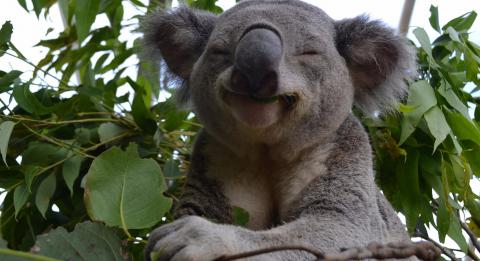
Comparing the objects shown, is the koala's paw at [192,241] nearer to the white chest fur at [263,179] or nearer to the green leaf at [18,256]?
the green leaf at [18,256]

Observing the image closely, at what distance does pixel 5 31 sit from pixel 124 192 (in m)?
1.32

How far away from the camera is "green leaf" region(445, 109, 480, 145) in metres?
2.99

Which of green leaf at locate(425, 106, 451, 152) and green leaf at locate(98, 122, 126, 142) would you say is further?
green leaf at locate(98, 122, 126, 142)

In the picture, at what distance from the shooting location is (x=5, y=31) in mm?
3143

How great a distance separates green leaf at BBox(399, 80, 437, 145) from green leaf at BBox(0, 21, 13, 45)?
66.3 inches

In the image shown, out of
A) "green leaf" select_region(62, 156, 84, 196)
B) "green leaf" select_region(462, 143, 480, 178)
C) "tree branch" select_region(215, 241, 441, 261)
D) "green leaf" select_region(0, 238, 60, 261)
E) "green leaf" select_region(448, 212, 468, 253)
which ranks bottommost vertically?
"green leaf" select_region(448, 212, 468, 253)

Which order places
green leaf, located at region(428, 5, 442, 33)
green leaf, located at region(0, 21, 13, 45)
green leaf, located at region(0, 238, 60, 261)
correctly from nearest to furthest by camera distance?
green leaf, located at region(0, 238, 60, 261) < green leaf, located at region(0, 21, 13, 45) < green leaf, located at region(428, 5, 442, 33)

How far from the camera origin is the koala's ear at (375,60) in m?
2.91

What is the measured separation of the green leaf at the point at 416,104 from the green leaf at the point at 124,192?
1.17 m

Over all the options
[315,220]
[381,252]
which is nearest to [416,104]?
[315,220]

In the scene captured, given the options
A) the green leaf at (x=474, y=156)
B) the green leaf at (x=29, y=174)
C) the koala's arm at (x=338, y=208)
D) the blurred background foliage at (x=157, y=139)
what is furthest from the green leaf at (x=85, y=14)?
the green leaf at (x=474, y=156)

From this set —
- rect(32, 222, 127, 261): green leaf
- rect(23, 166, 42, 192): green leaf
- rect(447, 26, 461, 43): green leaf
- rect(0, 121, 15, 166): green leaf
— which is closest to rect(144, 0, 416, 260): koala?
rect(32, 222, 127, 261): green leaf

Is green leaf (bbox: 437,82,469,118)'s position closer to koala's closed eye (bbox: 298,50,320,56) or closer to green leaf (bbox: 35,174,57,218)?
koala's closed eye (bbox: 298,50,320,56)

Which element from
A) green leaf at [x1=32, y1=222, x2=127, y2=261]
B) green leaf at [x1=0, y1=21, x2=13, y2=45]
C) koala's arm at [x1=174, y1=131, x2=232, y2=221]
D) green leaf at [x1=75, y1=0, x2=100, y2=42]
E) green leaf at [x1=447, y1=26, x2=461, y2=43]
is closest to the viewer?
green leaf at [x1=32, y1=222, x2=127, y2=261]
